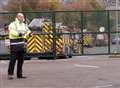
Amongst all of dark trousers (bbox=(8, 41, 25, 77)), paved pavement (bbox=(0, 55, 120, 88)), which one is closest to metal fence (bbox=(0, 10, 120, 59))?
paved pavement (bbox=(0, 55, 120, 88))

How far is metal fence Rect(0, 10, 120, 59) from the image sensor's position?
24203mm

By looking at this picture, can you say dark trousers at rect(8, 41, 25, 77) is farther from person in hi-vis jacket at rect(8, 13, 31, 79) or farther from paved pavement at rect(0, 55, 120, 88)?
paved pavement at rect(0, 55, 120, 88)

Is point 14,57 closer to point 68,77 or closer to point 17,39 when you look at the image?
point 17,39

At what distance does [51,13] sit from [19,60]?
8.80 meters

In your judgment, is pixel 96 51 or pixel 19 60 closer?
pixel 19 60

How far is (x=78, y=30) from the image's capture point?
81.2 feet

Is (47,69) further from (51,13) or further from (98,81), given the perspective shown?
(51,13)

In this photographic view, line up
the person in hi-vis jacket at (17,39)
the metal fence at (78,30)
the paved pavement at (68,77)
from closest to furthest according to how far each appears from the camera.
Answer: the paved pavement at (68,77) < the person in hi-vis jacket at (17,39) < the metal fence at (78,30)

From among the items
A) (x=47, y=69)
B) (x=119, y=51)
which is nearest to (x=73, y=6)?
(x=119, y=51)

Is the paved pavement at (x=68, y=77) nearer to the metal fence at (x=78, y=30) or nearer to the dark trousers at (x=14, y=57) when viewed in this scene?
the dark trousers at (x=14, y=57)

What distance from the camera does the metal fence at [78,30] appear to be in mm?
24203

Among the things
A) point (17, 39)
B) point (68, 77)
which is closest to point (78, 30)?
point (68, 77)

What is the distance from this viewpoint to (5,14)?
79.5 feet

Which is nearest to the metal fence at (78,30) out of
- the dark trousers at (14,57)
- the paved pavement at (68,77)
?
the paved pavement at (68,77)
